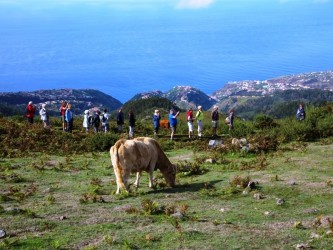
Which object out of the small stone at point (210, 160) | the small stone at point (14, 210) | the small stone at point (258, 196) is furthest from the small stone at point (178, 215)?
the small stone at point (210, 160)

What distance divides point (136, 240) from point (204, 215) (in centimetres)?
285

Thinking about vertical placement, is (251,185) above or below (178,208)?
above

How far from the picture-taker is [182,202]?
14.4 m

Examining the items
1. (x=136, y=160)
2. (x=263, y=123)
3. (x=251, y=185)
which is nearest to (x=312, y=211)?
(x=251, y=185)

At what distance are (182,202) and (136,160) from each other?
2.77 metres

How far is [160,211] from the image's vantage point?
12.8 meters

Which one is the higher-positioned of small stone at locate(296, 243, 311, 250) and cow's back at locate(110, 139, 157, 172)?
cow's back at locate(110, 139, 157, 172)

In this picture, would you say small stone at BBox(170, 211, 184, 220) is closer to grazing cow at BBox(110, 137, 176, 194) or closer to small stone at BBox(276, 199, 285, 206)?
small stone at BBox(276, 199, 285, 206)

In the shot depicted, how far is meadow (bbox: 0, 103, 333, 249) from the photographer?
1066 cm

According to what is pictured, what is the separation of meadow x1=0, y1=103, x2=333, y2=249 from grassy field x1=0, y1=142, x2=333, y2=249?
0.08 ft

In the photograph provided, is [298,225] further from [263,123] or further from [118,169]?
[263,123]

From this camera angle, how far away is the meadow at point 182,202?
10656 millimetres

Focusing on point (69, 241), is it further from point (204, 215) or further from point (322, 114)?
point (322, 114)

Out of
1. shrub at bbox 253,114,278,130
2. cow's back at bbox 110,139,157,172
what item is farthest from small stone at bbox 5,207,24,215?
shrub at bbox 253,114,278,130
